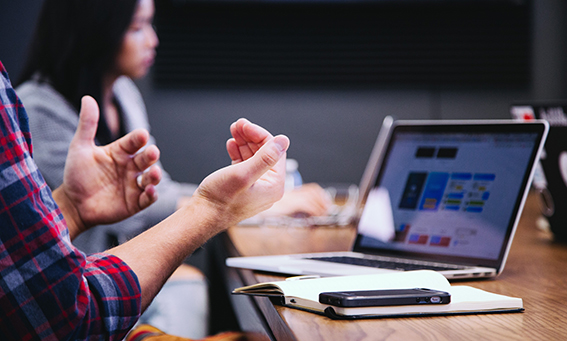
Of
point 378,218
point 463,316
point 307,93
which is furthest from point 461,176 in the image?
point 307,93

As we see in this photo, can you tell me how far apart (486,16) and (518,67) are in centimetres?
37

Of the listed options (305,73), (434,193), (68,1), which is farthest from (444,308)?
(305,73)

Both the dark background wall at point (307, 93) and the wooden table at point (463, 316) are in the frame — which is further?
the dark background wall at point (307, 93)

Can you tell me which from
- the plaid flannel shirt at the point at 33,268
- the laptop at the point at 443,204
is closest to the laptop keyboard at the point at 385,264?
the laptop at the point at 443,204

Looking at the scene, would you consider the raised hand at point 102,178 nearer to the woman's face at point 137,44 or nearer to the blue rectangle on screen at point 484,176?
the blue rectangle on screen at point 484,176

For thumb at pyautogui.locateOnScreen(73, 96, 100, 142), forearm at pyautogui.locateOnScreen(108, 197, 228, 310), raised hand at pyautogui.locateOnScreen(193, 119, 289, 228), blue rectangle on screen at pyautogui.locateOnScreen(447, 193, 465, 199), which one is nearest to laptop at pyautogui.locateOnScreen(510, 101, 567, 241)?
blue rectangle on screen at pyautogui.locateOnScreen(447, 193, 465, 199)

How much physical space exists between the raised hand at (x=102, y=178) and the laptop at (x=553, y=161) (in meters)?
0.87

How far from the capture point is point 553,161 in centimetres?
125

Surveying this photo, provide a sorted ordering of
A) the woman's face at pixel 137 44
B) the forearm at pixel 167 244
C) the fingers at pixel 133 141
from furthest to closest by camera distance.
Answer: the woman's face at pixel 137 44, the fingers at pixel 133 141, the forearm at pixel 167 244

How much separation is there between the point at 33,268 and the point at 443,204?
75cm

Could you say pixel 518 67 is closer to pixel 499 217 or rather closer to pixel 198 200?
pixel 499 217

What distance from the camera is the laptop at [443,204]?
948mm

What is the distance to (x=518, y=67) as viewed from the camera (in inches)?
128

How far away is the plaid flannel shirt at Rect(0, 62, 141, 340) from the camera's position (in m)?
0.63
